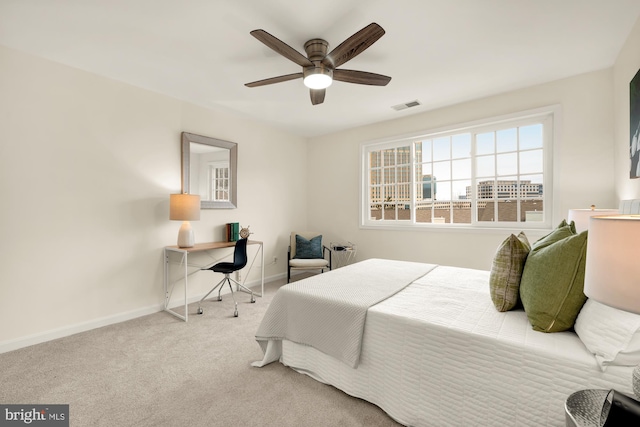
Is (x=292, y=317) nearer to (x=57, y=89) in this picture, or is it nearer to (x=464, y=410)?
(x=464, y=410)

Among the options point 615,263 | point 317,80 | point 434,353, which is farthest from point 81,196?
point 615,263

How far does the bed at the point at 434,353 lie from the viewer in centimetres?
121

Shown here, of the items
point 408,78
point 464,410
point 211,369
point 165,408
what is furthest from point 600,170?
point 165,408

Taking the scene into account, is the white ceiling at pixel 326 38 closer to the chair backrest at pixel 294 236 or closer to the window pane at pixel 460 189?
the window pane at pixel 460 189

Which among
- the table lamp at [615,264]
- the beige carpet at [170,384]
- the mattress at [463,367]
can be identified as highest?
the table lamp at [615,264]

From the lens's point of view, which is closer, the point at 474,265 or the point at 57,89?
the point at 57,89

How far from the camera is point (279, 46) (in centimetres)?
203

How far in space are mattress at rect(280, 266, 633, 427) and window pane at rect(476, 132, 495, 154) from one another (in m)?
2.39

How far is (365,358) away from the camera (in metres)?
1.72

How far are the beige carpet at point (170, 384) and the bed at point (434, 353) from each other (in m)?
0.15

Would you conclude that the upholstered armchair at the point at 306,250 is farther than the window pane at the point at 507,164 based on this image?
Yes

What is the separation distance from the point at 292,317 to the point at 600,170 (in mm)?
3318

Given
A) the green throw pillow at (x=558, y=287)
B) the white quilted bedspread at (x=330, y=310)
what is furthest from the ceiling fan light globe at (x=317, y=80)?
the green throw pillow at (x=558, y=287)

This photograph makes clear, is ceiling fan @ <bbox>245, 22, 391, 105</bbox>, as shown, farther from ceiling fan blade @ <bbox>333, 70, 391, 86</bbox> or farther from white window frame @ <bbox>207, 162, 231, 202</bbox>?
white window frame @ <bbox>207, 162, 231, 202</bbox>
